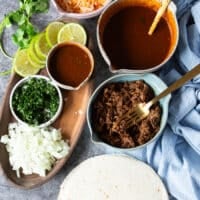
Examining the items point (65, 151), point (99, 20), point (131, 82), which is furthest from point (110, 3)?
point (65, 151)

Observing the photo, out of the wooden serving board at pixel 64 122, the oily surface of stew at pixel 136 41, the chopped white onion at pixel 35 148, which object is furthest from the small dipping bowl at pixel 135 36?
the chopped white onion at pixel 35 148

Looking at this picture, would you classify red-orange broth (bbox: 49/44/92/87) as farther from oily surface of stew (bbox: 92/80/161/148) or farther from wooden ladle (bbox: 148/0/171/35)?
wooden ladle (bbox: 148/0/171/35)

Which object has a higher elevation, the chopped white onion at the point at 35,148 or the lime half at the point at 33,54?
the lime half at the point at 33,54

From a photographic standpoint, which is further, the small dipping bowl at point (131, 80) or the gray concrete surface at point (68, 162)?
the gray concrete surface at point (68, 162)

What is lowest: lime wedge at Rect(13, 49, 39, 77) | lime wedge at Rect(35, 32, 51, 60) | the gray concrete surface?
the gray concrete surface

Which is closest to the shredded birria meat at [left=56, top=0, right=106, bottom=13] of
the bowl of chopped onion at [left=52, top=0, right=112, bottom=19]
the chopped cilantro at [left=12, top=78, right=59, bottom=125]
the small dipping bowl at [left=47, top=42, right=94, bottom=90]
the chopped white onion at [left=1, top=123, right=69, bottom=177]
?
the bowl of chopped onion at [left=52, top=0, right=112, bottom=19]

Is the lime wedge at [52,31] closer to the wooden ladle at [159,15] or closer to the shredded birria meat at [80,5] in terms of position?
the shredded birria meat at [80,5]
